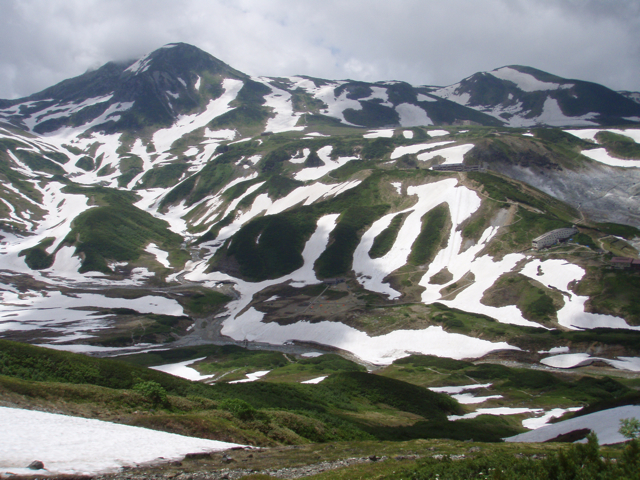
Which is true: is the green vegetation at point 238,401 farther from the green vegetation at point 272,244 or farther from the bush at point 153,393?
the green vegetation at point 272,244

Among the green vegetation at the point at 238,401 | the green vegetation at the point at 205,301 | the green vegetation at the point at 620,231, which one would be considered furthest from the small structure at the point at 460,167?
the green vegetation at the point at 238,401

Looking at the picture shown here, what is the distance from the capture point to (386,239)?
124 m

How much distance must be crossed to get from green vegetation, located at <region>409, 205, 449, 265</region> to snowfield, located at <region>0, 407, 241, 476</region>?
314ft

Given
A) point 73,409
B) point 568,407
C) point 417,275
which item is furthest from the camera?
point 417,275

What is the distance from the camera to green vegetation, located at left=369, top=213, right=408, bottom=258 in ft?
396

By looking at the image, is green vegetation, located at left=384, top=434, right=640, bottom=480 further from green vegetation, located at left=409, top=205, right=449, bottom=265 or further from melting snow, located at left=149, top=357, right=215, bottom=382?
green vegetation, located at left=409, top=205, right=449, bottom=265

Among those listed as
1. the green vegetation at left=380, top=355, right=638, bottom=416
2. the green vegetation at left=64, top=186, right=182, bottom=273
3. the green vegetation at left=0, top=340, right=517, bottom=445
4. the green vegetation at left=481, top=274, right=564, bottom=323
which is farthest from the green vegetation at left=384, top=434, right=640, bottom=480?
the green vegetation at left=64, top=186, right=182, bottom=273

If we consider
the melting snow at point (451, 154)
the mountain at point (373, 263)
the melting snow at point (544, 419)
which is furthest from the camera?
the melting snow at point (451, 154)

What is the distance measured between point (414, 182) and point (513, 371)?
307ft

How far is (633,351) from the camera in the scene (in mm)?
65375

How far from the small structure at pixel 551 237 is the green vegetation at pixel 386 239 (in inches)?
1468

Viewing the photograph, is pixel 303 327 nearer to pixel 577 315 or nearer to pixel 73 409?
pixel 577 315

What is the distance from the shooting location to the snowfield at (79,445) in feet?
56.1

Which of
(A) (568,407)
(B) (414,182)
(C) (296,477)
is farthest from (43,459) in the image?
(B) (414,182)
